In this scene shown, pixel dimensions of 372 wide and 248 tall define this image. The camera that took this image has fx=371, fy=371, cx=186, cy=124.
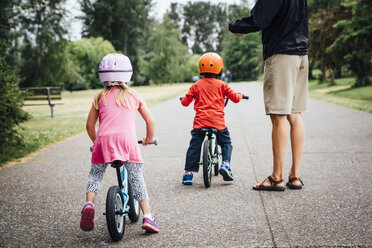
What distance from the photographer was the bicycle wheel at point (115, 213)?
2635 millimetres

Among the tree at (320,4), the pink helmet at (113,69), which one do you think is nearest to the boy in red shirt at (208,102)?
the pink helmet at (113,69)

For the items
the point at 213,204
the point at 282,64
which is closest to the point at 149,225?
the point at 213,204

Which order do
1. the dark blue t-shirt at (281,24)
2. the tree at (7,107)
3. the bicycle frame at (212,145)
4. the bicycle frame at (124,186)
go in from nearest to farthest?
the bicycle frame at (124,186) → the dark blue t-shirt at (281,24) → the bicycle frame at (212,145) → the tree at (7,107)

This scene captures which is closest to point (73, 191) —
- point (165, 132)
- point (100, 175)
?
point (100, 175)

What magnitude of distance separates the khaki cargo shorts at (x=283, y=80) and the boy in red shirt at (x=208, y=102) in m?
0.46

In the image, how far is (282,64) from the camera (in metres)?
3.78

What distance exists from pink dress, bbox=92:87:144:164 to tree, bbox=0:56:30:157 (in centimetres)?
366

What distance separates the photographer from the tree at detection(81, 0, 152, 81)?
5673 cm

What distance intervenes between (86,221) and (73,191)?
5.46 ft

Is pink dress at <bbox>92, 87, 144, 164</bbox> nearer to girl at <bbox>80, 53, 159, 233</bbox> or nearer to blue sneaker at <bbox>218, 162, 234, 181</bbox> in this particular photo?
girl at <bbox>80, 53, 159, 233</bbox>

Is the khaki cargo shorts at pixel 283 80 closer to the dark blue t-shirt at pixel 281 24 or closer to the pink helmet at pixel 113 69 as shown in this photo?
the dark blue t-shirt at pixel 281 24

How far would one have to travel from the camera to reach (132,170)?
2.90 meters

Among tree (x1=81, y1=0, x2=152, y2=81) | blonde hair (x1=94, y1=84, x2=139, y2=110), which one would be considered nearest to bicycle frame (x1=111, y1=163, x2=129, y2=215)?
blonde hair (x1=94, y1=84, x2=139, y2=110)

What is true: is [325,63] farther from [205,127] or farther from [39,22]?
[205,127]
